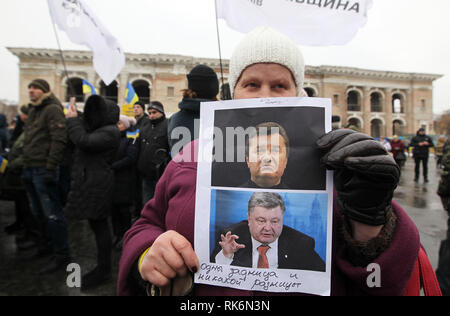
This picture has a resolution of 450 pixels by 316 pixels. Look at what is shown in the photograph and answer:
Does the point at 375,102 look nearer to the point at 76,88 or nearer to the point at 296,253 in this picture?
the point at 76,88

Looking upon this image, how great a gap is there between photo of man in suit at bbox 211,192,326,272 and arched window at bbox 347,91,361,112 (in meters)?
32.9

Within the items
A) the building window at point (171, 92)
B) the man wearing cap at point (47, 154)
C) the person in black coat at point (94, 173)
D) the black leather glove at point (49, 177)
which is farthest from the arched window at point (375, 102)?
the black leather glove at point (49, 177)

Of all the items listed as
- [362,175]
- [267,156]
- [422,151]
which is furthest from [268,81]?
[422,151]

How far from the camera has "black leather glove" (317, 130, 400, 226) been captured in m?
0.49

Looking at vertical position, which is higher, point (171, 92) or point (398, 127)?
point (171, 92)

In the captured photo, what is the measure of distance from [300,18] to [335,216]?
161cm

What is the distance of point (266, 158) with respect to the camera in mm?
626

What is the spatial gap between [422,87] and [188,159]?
37610 mm

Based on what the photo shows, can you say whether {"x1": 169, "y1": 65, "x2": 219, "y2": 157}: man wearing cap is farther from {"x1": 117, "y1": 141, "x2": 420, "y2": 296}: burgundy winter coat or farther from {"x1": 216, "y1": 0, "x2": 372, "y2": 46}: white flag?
{"x1": 117, "y1": 141, "x2": 420, "y2": 296}: burgundy winter coat

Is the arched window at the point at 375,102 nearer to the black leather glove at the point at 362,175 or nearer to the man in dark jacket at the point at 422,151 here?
the man in dark jacket at the point at 422,151

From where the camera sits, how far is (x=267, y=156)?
63cm

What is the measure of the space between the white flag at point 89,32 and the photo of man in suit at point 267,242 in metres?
2.71

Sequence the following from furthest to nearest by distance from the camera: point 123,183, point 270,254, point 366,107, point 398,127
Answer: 1. point 398,127
2. point 366,107
3. point 123,183
4. point 270,254

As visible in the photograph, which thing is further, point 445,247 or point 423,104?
point 423,104
